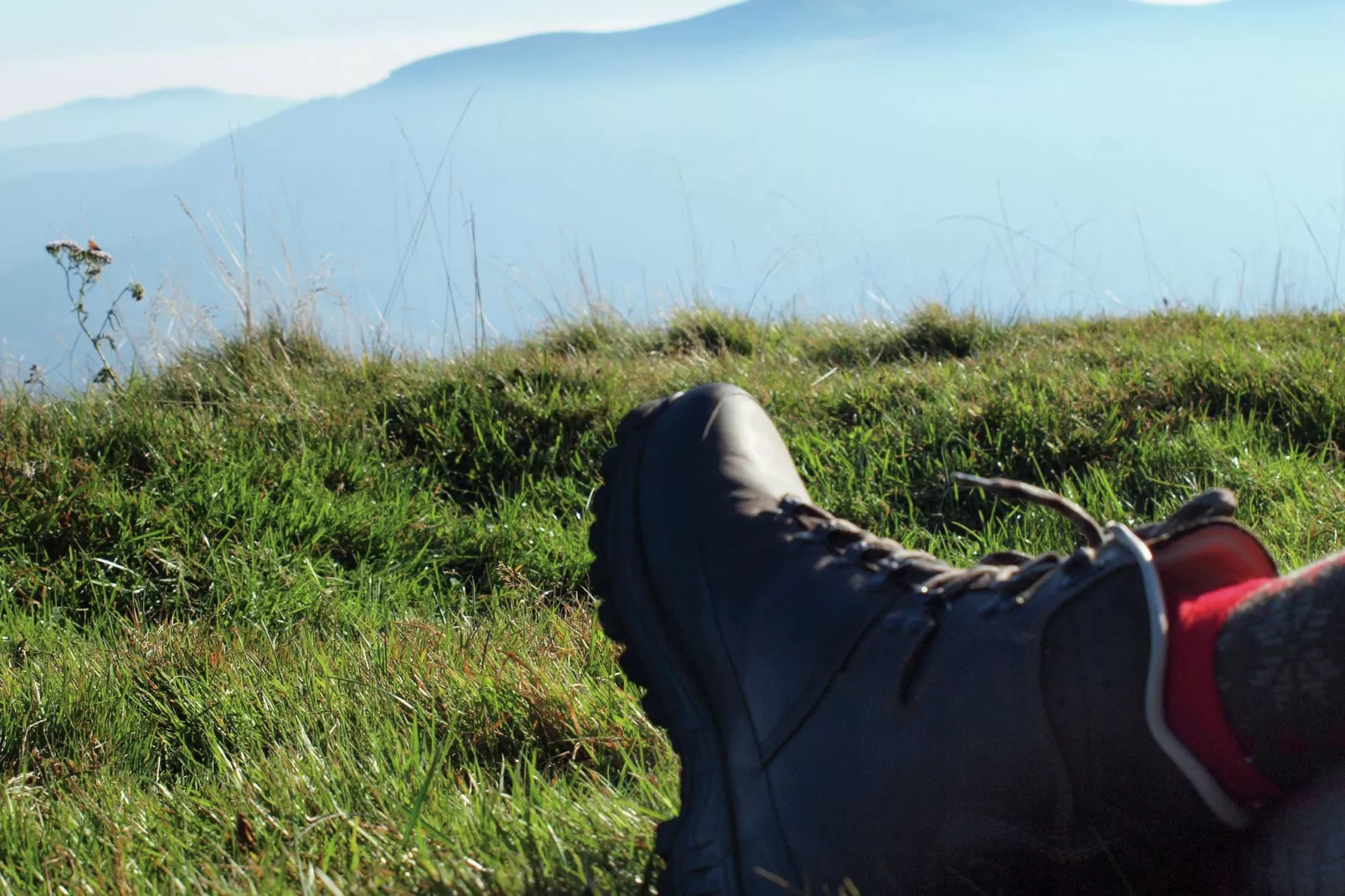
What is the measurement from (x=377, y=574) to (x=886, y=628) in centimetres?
189

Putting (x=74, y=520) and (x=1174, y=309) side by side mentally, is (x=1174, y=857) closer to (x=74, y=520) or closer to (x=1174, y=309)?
(x=74, y=520)

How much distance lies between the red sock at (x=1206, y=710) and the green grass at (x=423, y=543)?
67 cm

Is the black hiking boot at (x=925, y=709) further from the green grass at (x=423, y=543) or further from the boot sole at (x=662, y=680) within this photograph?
the green grass at (x=423, y=543)

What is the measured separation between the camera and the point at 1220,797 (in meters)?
0.94

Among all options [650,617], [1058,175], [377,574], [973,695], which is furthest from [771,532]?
[1058,175]

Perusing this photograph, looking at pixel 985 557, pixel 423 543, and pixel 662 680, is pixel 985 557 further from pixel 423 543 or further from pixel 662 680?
pixel 423 543

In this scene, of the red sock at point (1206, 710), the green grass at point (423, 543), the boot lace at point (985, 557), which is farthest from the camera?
the green grass at point (423, 543)

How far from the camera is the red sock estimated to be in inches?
37.6

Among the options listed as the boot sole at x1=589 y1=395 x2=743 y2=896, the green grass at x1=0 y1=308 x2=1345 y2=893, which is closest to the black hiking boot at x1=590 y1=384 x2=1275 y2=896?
the boot sole at x1=589 y1=395 x2=743 y2=896

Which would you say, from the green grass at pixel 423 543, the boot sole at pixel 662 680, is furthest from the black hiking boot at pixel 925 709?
the green grass at pixel 423 543

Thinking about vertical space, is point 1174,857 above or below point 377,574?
above

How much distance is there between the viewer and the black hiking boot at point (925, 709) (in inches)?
38.7

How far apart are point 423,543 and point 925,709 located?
6.93ft

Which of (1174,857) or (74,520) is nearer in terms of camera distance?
(1174,857)
